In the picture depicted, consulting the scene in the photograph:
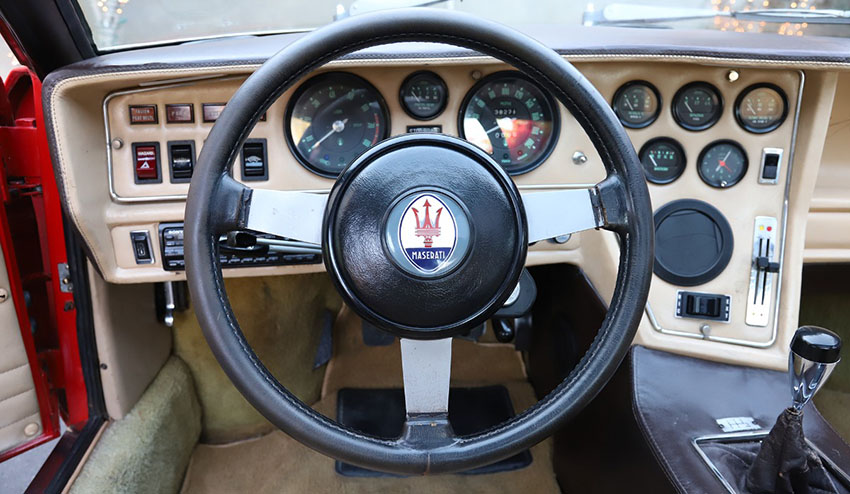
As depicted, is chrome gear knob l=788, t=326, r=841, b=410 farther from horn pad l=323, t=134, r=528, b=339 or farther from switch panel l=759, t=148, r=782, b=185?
switch panel l=759, t=148, r=782, b=185

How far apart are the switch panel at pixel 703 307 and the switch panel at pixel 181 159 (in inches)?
52.2

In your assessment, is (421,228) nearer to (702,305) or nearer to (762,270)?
(702,305)

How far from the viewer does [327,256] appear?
948 millimetres

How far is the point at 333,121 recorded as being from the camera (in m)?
1.51

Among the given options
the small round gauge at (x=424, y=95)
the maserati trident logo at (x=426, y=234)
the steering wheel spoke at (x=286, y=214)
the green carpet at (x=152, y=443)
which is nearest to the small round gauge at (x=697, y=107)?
the small round gauge at (x=424, y=95)

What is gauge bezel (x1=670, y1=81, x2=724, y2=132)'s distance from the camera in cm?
153

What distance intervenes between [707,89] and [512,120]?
1.70 ft

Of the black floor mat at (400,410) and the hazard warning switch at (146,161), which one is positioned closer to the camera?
the hazard warning switch at (146,161)

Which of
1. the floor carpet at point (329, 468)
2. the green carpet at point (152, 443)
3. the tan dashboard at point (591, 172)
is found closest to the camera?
the tan dashboard at point (591, 172)

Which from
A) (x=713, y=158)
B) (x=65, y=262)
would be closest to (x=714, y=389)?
(x=713, y=158)

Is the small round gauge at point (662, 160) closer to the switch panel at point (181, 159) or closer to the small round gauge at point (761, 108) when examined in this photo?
the small round gauge at point (761, 108)

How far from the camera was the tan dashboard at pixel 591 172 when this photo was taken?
1463 millimetres

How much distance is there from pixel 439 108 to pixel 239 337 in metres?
0.86

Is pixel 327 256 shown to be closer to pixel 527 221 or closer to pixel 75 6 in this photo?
pixel 527 221
